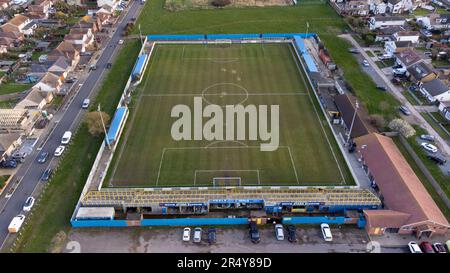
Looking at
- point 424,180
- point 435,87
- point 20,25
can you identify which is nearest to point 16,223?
point 424,180

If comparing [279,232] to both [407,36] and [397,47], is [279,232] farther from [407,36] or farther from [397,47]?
[407,36]

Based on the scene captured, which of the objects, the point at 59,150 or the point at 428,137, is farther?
the point at 428,137

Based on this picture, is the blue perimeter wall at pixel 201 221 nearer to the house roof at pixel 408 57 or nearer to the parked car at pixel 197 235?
the parked car at pixel 197 235

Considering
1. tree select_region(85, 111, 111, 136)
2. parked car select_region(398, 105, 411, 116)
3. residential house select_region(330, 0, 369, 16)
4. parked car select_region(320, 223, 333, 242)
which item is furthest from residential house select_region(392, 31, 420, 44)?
tree select_region(85, 111, 111, 136)

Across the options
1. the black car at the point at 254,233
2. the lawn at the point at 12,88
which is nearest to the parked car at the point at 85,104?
the lawn at the point at 12,88

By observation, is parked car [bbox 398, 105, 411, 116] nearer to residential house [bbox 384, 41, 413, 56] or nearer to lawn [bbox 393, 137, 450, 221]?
lawn [bbox 393, 137, 450, 221]

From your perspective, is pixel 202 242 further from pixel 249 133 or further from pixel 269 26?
pixel 269 26
